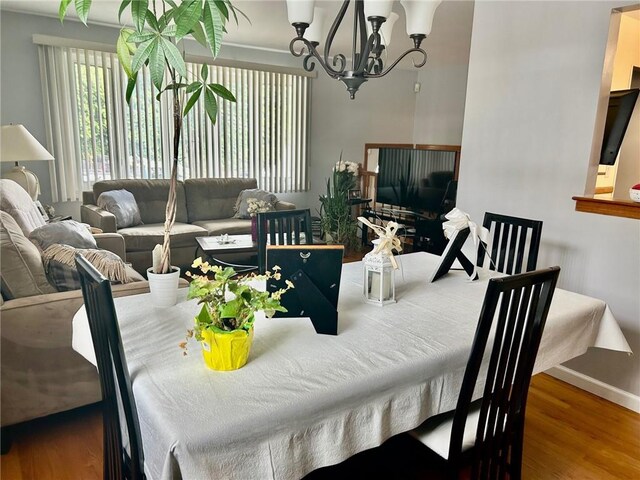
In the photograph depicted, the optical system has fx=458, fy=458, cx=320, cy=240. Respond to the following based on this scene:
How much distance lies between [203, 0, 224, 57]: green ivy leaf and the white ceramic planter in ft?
2.58

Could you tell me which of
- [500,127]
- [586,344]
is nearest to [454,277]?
[586,344]

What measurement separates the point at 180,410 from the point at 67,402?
1.39 metres

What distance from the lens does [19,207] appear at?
3.05m

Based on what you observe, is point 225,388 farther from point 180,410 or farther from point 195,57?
point 195,57

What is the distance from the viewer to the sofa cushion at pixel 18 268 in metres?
2.01

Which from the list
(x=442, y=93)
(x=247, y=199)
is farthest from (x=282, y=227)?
(x=442, y=93)

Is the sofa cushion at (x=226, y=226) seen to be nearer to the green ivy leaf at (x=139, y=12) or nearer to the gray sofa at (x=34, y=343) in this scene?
the gray sofa at (x=34, y=343)

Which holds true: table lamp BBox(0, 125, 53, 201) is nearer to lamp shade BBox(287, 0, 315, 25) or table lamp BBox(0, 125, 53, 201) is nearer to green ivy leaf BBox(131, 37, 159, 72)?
lamp shade BBox(287, 0, 315, 25)

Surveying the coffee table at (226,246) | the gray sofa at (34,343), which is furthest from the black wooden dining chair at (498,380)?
the coffee table at (226,246)

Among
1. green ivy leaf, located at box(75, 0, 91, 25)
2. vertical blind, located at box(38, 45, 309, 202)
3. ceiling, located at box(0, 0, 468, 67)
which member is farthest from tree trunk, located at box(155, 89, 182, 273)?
vertical blind, located at box(38, 45, 309, 202)

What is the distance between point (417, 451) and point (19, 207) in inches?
113

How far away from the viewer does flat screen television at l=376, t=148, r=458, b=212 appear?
195 inches

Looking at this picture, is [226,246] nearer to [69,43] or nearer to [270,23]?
[270,23]

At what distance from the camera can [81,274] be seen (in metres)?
1.27
